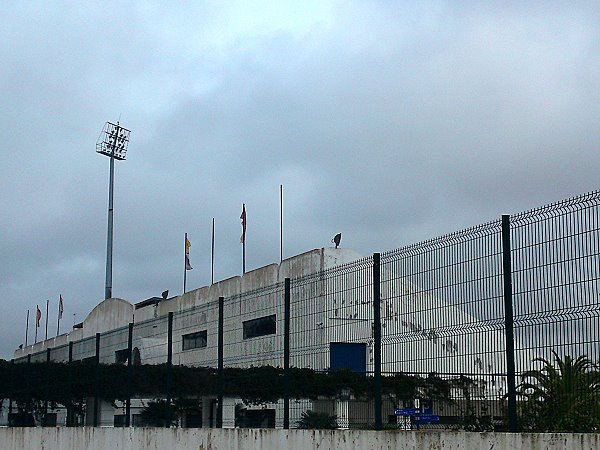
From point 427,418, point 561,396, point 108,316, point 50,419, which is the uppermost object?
point 108,316

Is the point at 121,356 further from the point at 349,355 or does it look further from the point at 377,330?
the point at 377,330

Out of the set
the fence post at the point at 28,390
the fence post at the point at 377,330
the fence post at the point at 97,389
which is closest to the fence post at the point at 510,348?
the fence post at the point at 377,330

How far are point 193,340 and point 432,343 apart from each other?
33.6ft

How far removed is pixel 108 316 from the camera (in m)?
62.6

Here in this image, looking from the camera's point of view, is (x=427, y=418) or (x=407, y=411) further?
(x=407, y=411)

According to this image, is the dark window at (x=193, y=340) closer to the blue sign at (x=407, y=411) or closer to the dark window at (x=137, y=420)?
the dark window at (x=137, y=420)

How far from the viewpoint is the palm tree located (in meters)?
10.3

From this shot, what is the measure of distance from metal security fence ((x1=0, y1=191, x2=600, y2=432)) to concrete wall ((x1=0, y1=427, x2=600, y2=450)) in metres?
0.47

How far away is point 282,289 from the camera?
53.1 feet

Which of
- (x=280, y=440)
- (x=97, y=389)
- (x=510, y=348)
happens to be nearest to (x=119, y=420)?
(x=97, y=389)

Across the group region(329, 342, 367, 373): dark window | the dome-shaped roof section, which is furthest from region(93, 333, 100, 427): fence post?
the dome-shaped roof section

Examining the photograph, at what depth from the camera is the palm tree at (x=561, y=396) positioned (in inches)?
404

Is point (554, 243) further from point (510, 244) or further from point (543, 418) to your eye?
point (543, 418)

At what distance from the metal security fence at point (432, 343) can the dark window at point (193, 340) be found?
1.48m
